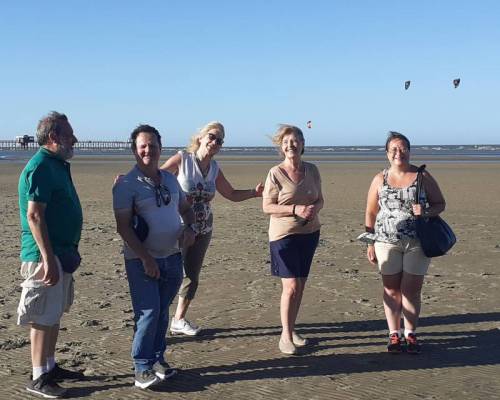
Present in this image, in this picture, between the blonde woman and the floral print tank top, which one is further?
the blonde woman

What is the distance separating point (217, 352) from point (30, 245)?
78.8 inches

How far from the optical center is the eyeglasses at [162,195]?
15.1 ft

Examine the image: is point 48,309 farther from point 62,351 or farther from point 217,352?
point 217,352

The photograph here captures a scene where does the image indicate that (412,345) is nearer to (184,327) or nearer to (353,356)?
(353,356)

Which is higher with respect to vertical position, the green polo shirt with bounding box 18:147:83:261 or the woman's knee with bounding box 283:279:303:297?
the green polo shirt with bounding box 18:147:83:261

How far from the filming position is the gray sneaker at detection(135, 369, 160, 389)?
15.1 ft

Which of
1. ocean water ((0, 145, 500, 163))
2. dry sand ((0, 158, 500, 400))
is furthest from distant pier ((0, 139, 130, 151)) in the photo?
dry sand ((0, 158, 500, 400))

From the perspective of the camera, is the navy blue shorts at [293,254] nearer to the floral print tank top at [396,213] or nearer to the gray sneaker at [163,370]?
the floral print tank top at [396,213]

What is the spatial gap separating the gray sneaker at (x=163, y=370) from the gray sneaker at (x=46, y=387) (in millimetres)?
696

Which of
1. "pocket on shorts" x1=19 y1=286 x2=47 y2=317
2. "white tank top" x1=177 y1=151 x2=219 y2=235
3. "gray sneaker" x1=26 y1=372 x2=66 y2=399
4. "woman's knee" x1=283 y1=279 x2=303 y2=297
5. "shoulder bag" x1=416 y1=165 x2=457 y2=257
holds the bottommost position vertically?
"gray sneaker" x1=26 y1=372 x2=66 y2=399

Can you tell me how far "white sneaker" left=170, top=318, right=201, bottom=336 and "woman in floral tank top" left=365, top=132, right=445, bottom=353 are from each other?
1843mm

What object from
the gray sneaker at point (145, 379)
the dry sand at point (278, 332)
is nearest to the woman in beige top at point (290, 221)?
the dry sand at point (278, 332)

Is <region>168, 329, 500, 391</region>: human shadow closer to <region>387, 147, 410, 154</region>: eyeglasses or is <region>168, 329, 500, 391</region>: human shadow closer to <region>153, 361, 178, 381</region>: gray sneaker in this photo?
<region>153, 361, 178, 381</region>: gray sneaker

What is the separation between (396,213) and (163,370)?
2.41 meters
